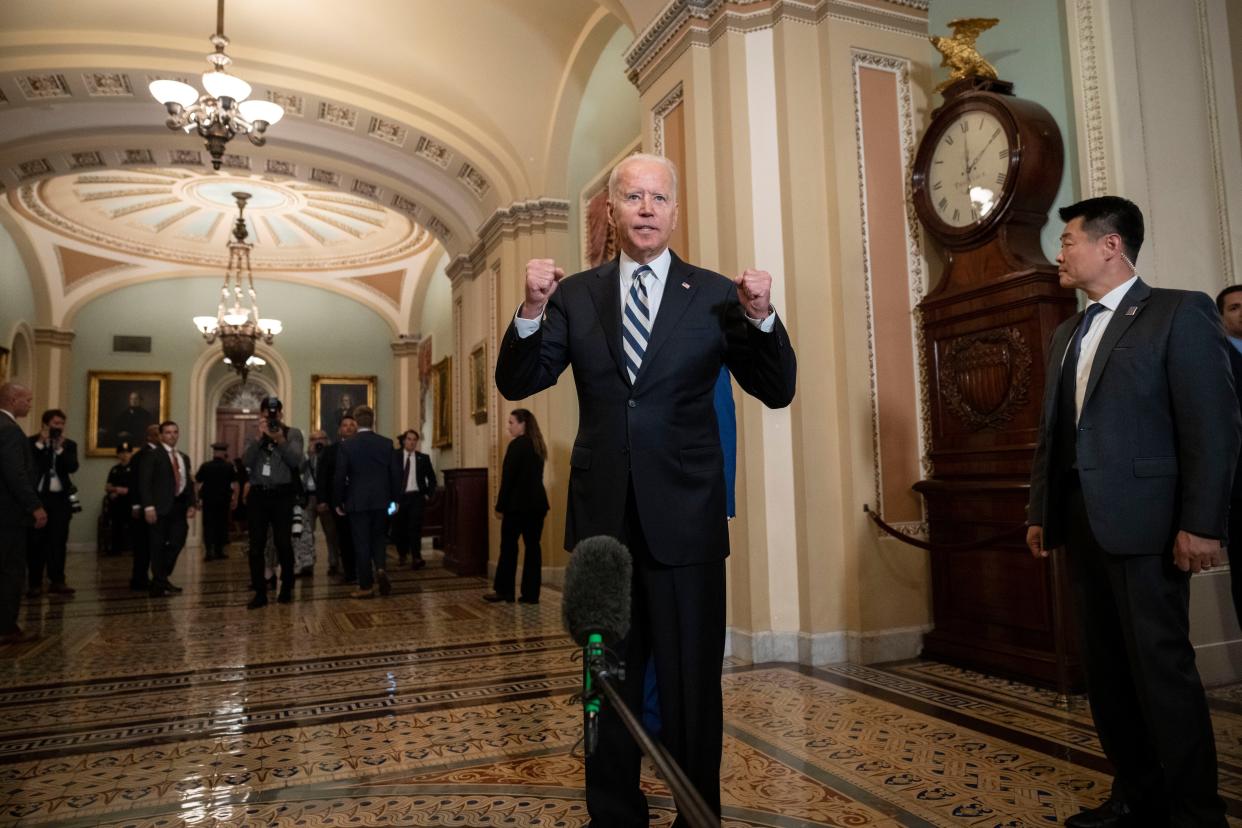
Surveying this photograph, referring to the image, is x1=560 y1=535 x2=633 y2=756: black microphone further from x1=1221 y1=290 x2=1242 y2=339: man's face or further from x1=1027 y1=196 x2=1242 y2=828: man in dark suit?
x1=1221 y1=290 x2=1242 y2=339: man's face

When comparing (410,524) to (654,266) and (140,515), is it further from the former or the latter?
(654,266)

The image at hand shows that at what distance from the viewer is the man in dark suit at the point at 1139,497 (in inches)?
80.9

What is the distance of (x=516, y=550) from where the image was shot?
6898mm

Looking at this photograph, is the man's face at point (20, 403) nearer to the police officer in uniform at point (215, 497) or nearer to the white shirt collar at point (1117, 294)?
the police officer in uniform at point (215, 497)

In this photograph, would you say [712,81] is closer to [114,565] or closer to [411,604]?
[411,604]

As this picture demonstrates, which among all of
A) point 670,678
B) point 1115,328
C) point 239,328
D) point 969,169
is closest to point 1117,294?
point 1115,328

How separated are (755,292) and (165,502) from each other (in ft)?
23.9

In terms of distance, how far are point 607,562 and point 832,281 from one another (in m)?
3.69

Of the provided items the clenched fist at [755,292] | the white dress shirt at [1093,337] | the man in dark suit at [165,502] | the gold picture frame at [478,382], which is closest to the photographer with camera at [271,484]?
the man in dark suit at [165,502]

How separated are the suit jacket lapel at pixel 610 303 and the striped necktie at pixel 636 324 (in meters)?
0.02

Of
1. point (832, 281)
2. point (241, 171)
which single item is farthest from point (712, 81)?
point (241, 171)

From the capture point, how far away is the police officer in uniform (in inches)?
428

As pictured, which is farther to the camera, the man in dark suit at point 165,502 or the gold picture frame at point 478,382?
the gold picture frame at point 478,382

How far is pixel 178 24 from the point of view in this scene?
751 cm
